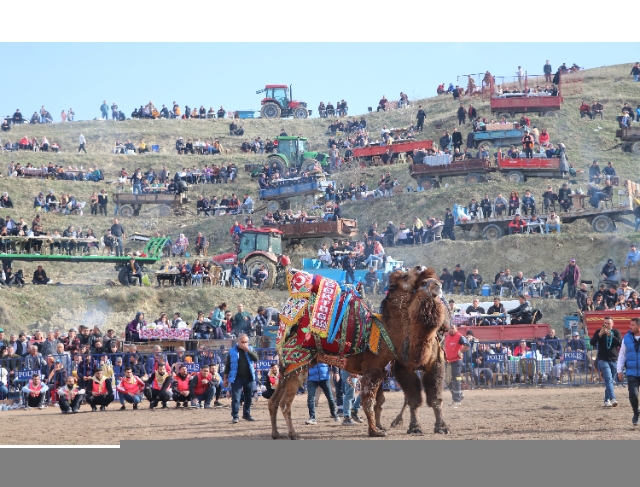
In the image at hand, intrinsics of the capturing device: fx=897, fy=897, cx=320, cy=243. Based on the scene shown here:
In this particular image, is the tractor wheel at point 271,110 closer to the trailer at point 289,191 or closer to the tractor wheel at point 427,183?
the trailer at point 289,191

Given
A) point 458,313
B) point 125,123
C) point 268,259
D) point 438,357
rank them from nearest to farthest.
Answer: point 438,357, point 458,313, point 268,259, point 125,123

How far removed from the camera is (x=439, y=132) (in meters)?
57.4

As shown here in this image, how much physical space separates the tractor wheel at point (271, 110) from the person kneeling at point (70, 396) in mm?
48592

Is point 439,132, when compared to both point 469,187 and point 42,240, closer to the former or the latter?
point 469,187

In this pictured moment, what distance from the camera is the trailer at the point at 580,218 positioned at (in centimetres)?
3622

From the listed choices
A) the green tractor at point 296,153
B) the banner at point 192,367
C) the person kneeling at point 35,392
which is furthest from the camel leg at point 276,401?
the green tractor at point 296,153

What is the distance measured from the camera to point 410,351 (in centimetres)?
1294

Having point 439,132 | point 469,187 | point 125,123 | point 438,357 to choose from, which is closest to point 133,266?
point 469,187

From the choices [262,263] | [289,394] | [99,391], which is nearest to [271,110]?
[262,263]

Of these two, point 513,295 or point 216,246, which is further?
point 216,246

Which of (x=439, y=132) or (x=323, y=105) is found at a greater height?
(x=323, y=105)

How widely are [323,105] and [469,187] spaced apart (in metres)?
29.2

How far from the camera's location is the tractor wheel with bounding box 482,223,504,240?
3791cm

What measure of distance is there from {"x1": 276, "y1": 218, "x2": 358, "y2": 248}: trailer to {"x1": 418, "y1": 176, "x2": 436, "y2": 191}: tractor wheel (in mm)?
8165
